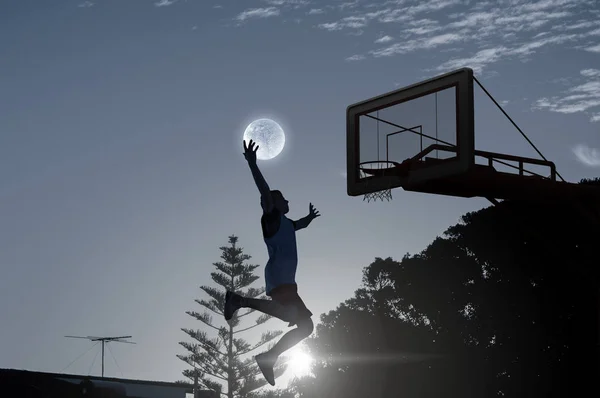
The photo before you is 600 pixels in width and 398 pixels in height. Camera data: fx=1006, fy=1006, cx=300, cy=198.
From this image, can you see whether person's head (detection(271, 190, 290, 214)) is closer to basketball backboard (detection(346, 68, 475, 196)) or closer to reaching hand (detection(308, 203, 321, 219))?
reaching hand (detection(308, 203, 321, 219))

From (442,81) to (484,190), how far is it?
2968 millimetres

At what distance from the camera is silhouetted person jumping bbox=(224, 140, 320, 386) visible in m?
9.57

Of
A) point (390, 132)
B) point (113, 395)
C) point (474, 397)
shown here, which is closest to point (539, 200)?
point (390, 132)

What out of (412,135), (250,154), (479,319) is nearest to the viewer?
(250,154)

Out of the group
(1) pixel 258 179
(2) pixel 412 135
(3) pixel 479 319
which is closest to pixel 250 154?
(1) pixel 258 179

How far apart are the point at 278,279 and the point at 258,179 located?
38.9 inches

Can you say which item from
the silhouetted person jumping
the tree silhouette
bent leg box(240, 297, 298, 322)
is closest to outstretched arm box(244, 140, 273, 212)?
the silhouetted person jumping

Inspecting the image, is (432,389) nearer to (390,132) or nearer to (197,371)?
(197,371)

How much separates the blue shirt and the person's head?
0.05 meters

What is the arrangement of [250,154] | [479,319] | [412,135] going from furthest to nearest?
[479,319] → [412,135] → [250,154]

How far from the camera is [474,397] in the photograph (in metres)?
41.8

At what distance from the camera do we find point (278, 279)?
Answer: 967cm

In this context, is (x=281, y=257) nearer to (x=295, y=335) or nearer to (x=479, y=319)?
→ (x=295, y=335)

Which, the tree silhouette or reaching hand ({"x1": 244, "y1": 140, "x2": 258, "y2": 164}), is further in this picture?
the tree silhouette
